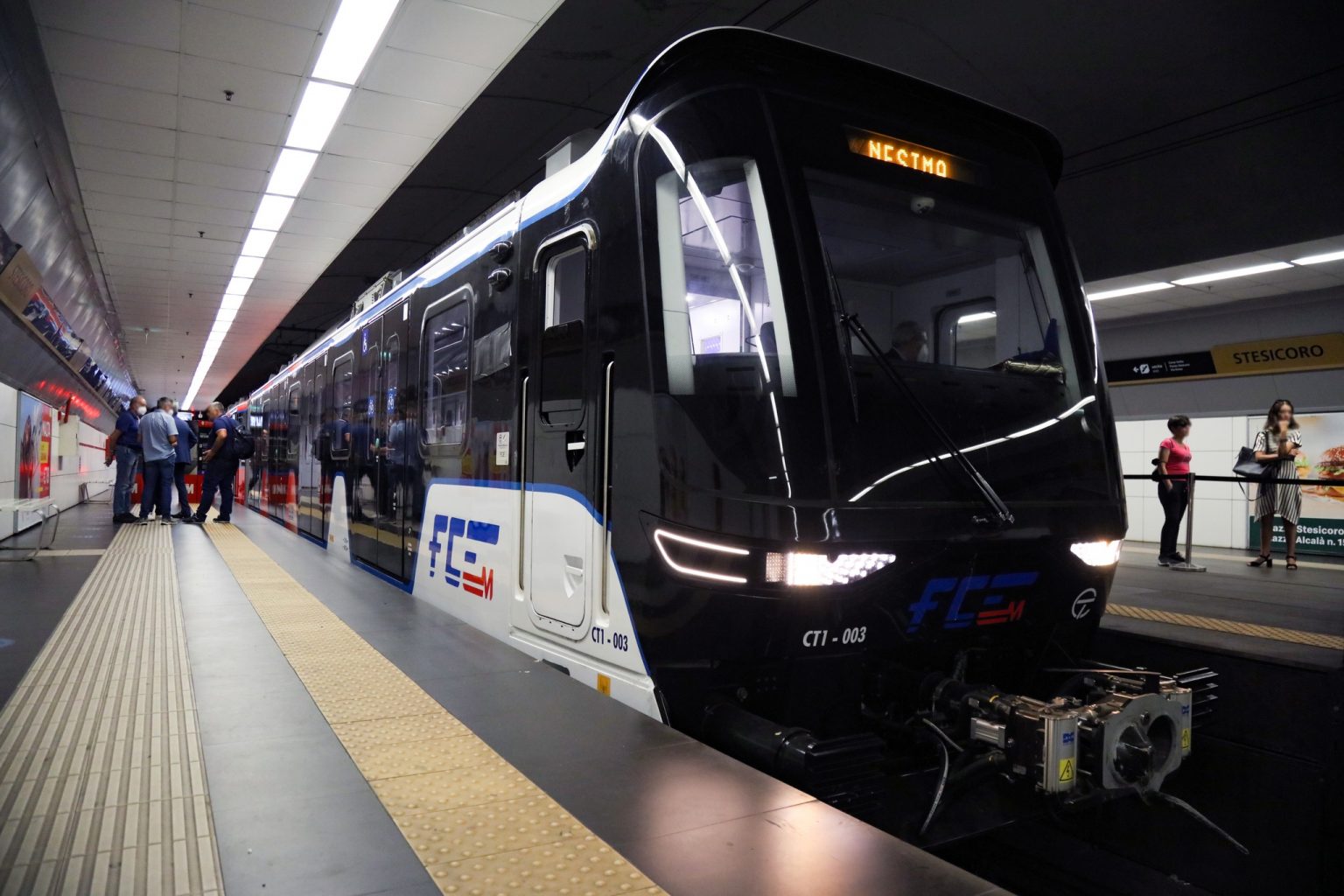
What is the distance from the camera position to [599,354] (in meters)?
3.40

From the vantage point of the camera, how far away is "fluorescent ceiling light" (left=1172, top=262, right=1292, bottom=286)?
37.3ft

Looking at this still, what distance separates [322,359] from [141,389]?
40.8 m

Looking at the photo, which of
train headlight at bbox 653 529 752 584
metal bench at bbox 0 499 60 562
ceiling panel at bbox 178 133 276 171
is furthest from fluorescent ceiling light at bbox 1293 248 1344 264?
metal bench at bbox 0 499 60 562

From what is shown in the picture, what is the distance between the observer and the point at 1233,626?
14.8 feet

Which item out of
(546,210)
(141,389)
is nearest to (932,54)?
(546,210)

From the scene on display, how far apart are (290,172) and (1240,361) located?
1369 cm

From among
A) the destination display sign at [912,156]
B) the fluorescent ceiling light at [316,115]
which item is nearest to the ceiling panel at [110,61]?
the fluorescent ceiling light at [316,115]

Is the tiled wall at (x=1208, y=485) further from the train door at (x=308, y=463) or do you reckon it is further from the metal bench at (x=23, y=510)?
the metal bench at (x=23, y=510)

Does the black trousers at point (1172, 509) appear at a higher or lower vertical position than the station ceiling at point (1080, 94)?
lower

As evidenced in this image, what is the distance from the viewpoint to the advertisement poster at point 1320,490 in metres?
12.5

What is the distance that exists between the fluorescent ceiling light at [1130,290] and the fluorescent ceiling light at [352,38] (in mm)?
9777

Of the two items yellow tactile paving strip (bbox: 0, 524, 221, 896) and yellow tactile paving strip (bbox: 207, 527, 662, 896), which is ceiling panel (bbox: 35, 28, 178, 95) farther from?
yellow tactile paving strip (bbox: 207, 527, 662, 896)

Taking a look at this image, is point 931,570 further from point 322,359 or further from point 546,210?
point 322,359

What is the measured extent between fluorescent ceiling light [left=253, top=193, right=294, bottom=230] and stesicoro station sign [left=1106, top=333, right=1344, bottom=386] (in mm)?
13157
